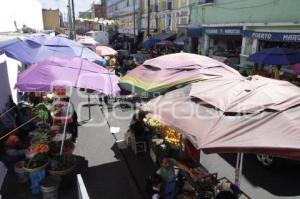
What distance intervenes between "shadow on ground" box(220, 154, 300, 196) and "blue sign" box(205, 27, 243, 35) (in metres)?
12.3

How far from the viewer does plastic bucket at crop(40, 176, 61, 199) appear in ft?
19.4

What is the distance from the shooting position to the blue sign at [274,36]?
1371cm

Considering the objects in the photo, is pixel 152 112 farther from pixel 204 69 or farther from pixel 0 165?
pixel 0 165

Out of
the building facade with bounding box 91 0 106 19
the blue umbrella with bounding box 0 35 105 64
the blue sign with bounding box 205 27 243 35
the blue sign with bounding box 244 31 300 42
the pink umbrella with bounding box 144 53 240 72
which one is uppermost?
the building facade with bounding box 91 0 106 19

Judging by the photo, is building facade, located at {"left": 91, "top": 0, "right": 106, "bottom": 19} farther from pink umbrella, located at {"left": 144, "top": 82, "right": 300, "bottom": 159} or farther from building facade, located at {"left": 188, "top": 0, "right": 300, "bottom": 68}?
pink umbrella, located at {"left": 144, "top": 82, "right": 300, "bottom": 159}

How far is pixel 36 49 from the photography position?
30.9ft

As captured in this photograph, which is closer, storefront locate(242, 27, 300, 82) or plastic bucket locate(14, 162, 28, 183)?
plastic bucket locate(14, 162, 28, 183)

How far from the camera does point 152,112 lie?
16.8 feet

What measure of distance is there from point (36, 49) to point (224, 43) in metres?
16.2

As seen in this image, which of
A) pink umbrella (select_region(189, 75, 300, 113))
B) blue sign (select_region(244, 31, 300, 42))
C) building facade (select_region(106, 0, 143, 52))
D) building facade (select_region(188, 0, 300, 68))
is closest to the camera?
pink umbrella (select_region(189, 75, 300, 113))

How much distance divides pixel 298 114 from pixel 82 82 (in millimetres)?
4624

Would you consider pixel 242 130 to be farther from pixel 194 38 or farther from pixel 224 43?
pixel 194 38

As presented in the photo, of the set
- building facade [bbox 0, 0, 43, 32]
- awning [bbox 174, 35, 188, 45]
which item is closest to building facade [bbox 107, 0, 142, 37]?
awning [bbox 174, 35, 188, 45]

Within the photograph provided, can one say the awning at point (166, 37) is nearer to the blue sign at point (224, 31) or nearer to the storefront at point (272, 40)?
the blue sign at point (224, 31)
